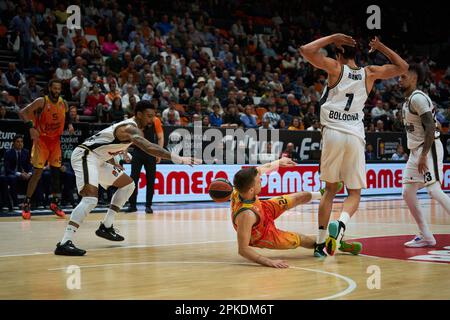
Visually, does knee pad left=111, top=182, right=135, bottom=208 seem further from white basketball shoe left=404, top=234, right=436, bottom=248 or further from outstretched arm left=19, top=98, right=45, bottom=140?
outstretched arm left=19, top=98, right=45, bottom=140

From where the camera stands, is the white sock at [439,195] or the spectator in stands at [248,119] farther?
the spectator in stands at [248,119]

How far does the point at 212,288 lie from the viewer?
4.81m

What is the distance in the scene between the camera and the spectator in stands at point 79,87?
15609 mm

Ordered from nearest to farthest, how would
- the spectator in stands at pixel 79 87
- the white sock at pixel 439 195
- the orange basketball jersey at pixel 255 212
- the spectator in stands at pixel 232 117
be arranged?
the orange basketball jersey at pixel 255 212 < the white sock at pixel 439 195 < the spectator in stands at pixel 79 87 < the spectator in stands at pixel 232 117

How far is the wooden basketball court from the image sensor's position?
4.65m

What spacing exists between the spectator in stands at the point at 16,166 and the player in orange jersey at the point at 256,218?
287 inches

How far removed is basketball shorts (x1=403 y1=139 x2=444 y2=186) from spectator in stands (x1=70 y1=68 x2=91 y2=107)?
9.89 meters

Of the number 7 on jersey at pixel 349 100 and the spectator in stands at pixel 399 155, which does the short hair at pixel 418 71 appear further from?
the spectator in stands at pixel 399 155

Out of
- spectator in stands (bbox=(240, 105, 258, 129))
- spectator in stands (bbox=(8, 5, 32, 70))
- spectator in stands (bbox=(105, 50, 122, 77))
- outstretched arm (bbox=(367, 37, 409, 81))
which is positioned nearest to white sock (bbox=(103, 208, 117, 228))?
outstretched arm (bbox=(367, 37, 409, 81))

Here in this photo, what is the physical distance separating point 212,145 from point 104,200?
279 centimetres

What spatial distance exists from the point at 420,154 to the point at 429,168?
184 millimetres

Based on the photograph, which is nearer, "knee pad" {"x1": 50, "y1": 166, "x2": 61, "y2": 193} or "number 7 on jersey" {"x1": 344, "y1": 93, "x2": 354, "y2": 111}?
"number 7 on jersey" {"x1": 344, "y1": 93, "x2": 354, "y2": 111}

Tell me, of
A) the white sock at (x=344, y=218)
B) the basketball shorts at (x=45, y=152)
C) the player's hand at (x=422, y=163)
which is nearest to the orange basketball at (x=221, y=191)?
the white sock at (x=344, y=218)
